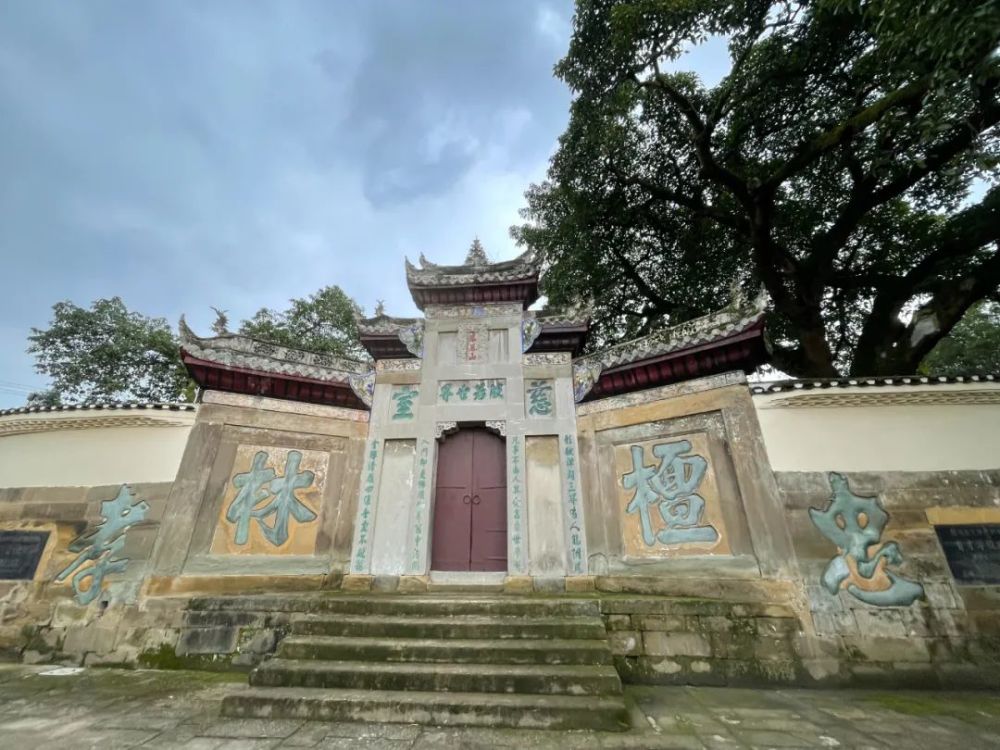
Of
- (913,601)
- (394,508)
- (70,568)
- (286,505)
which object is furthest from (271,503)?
(913,601)

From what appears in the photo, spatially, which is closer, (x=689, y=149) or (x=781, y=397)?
(x=781, y=397)

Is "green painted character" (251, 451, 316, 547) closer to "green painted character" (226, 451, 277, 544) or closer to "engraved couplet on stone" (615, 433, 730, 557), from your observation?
"green painted character" (226, 451, 277, 544)

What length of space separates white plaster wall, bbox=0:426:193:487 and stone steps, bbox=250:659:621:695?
13.3 ft

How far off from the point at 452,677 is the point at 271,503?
417cm

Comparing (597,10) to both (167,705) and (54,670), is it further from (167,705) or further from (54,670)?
(54,670)

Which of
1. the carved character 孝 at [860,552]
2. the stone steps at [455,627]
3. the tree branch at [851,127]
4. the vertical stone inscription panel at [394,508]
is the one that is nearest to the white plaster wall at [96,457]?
the vertical stone inscription panel at [394,508]

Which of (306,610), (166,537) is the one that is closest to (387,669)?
(306,610)

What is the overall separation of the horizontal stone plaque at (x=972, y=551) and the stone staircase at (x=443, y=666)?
14.0 ft

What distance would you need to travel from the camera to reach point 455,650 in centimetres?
434

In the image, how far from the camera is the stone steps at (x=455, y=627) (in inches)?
182

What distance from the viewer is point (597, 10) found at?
31.4 ft

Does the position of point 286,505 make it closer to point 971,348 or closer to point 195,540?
point 195,540

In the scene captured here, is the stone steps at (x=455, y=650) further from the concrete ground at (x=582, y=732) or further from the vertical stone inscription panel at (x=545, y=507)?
the vertical stone inscription panel at (x=545, y=507)

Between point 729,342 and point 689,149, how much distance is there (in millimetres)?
7471
